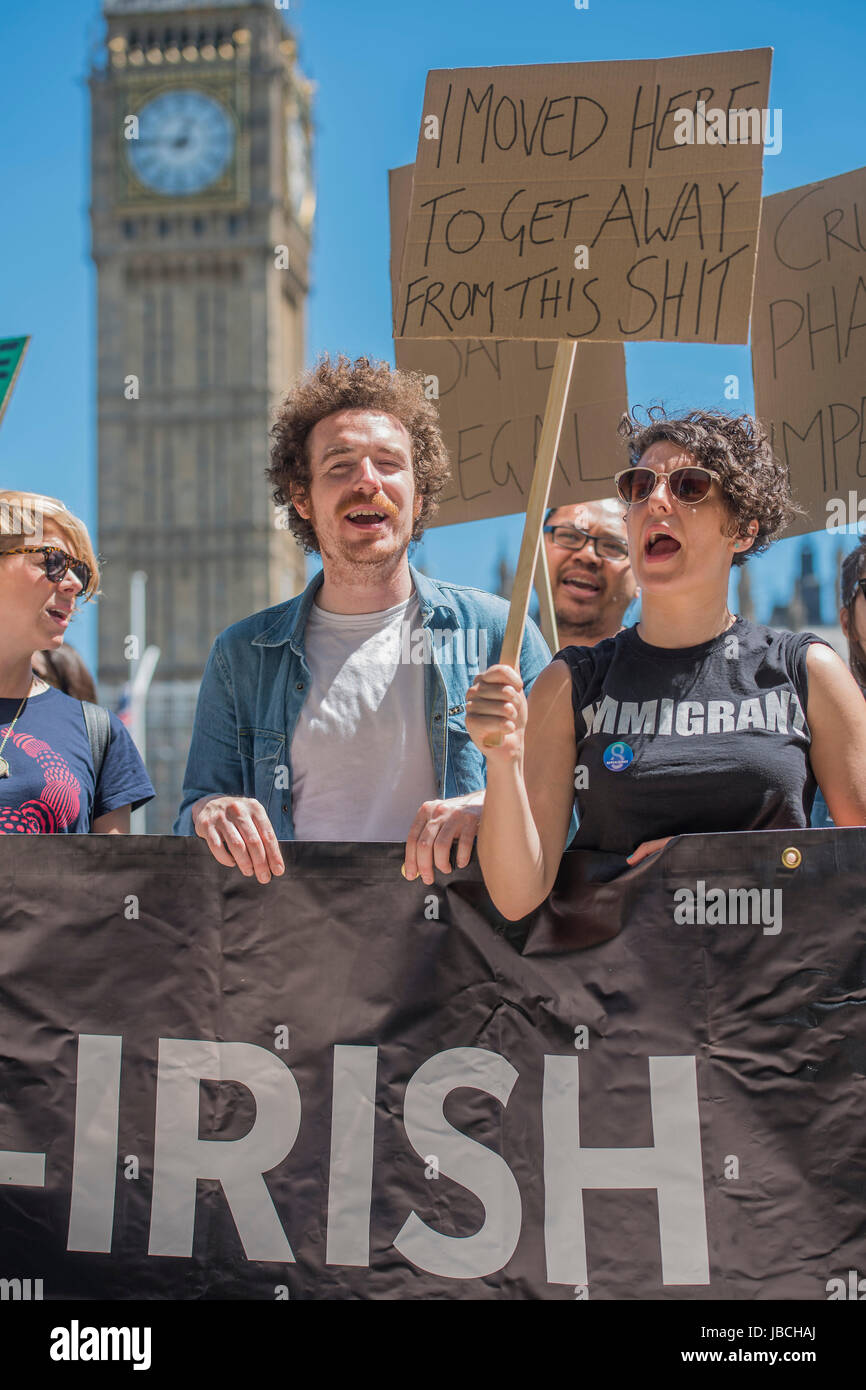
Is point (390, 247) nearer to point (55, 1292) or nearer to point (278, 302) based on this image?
point (55, 1292)

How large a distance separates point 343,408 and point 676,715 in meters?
0.84

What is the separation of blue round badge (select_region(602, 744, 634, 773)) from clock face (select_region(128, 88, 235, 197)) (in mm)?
42665

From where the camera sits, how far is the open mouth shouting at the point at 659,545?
2137 mm

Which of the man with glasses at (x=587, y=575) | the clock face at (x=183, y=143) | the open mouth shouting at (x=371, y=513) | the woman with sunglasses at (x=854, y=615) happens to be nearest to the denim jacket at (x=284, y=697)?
the open mouth shouting at (x=371, y=513)

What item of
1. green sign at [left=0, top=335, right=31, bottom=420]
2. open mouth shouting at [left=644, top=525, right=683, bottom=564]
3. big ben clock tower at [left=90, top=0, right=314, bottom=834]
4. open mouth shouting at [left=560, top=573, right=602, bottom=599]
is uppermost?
big ben clock tower at [left=90, top=0, right=314, bottom=834]

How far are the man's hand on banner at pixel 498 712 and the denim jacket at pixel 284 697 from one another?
458mm

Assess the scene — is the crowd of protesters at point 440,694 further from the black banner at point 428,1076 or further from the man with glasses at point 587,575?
the man with glasses at point 587,575

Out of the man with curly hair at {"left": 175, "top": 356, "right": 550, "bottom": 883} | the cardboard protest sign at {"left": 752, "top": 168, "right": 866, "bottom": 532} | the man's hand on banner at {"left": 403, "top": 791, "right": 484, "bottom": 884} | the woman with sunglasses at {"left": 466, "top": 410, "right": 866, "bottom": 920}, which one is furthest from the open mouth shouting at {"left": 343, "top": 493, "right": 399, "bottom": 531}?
the cardboard protest sign at {"left": 752, "top": 168, "right": 866, "bottom": 532}

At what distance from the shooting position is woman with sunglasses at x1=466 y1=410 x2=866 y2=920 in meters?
2.01

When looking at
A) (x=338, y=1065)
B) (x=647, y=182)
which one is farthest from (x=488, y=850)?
(x=647, y=182)

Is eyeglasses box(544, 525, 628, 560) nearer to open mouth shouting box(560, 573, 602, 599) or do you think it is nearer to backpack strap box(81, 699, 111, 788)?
open mouth shouting box(560, 573, 602, 599)

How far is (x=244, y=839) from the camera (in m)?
2.10
